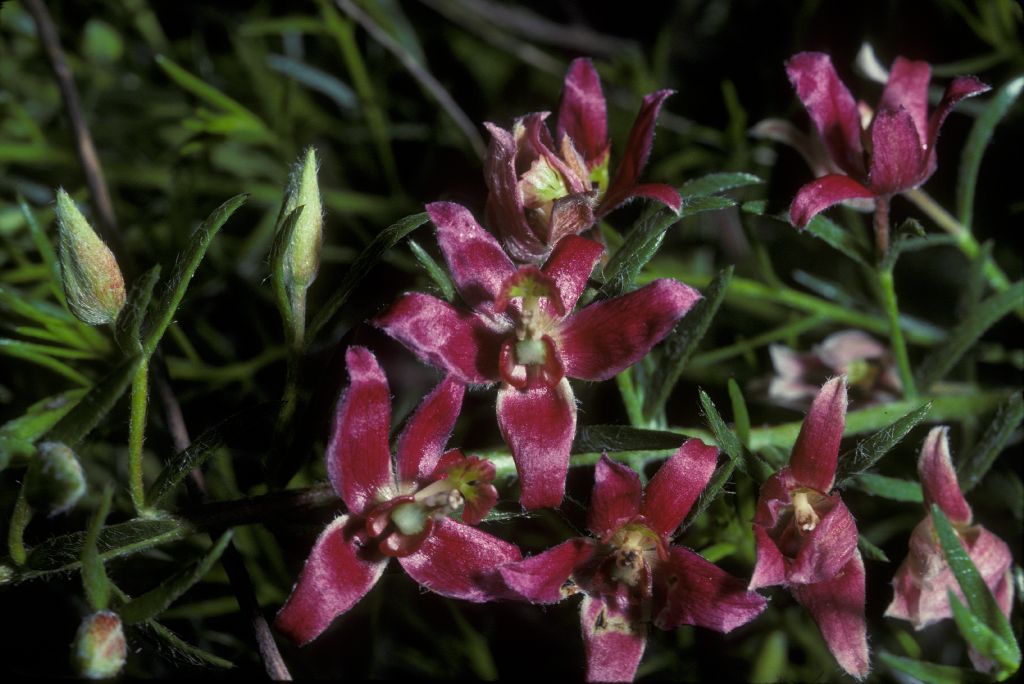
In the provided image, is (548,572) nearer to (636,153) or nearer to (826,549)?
(826,549)

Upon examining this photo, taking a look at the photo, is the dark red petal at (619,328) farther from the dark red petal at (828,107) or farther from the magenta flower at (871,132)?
the dark red petal at (828,107)

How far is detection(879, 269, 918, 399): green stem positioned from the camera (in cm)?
140

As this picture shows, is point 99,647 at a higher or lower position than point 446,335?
lower

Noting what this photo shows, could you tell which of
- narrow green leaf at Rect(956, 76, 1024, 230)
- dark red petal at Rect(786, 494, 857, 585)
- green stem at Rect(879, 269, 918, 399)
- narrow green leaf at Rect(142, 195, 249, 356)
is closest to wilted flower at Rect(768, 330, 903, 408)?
green stem at Rect(879, 269, 918, 399)

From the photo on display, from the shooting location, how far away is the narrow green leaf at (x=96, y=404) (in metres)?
0.93

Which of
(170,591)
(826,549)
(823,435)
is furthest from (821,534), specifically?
(170,591)

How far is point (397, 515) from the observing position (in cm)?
103

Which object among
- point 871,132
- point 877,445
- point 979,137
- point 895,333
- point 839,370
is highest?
point 871,132

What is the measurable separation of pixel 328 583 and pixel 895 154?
901 millimetres

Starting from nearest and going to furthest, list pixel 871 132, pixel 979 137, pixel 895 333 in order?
pixel 871 132 < pixel 895 333 < pixel 979 137

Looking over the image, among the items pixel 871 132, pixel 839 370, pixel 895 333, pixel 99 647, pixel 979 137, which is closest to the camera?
pixel 99 647

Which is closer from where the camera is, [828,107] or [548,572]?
[548,572]

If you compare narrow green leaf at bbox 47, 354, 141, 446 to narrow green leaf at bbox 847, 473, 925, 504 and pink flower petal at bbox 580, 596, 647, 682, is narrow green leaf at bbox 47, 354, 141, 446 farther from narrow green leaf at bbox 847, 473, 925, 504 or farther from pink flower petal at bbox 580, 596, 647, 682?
narrow green leaf at bbox 847, 473, 925, 504

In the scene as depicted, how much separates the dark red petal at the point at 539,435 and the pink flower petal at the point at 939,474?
507 mm
